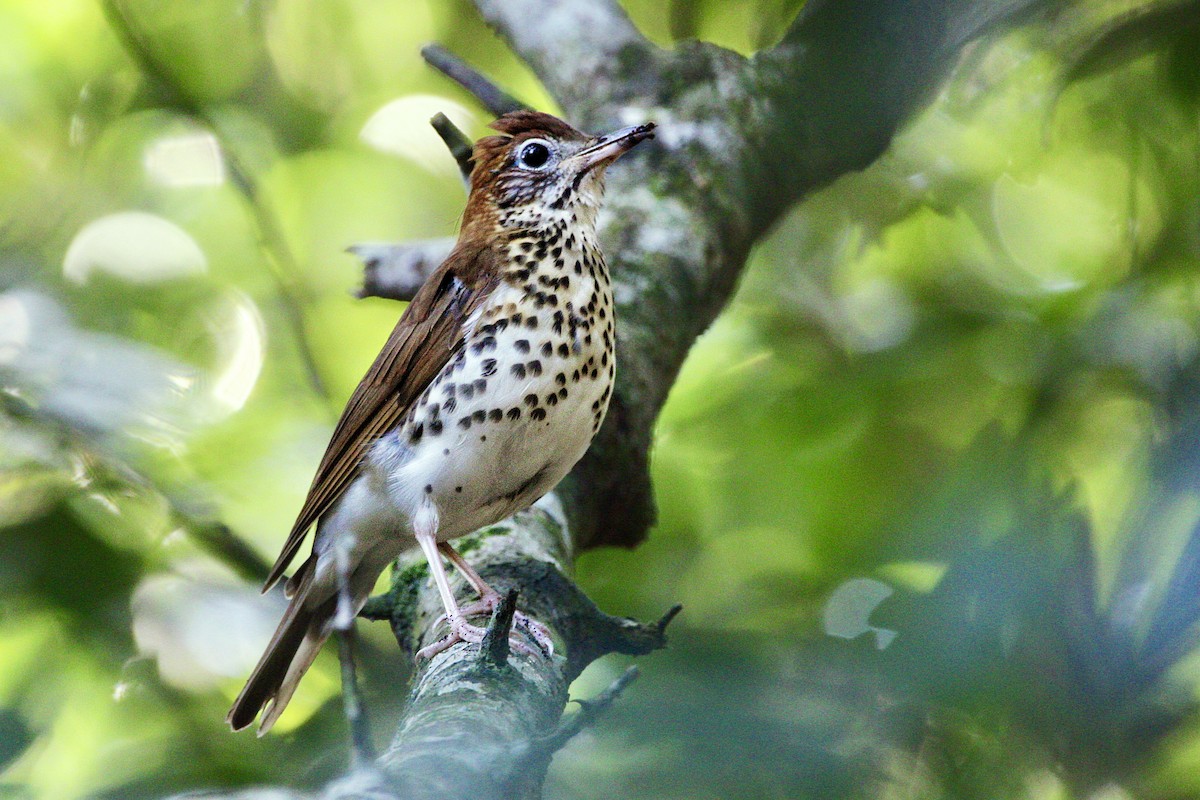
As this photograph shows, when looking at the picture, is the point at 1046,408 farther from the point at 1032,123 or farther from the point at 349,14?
the point at 349,14

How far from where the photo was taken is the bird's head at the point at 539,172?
3.70 m

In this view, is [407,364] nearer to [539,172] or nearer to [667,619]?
[539,172]

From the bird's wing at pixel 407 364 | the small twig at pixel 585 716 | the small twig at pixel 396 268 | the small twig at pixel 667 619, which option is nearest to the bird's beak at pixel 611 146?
the bird's wing at pixel 407 364

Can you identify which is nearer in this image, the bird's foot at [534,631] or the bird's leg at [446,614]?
the bird's foot at [534,631]

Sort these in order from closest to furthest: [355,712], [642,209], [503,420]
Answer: [355,712]
[503,420]
[642,209]

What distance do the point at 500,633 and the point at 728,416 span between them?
230cm

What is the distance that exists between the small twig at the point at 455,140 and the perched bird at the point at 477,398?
0.37 metres

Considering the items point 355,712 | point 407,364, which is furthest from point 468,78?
point 355,712

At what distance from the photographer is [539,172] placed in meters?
3.79

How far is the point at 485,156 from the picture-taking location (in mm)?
3955

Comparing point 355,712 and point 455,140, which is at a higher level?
point 455,140

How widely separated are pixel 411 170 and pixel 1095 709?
516 centimetres

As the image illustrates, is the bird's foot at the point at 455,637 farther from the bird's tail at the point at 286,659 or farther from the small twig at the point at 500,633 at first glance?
the bird's tail at the point at 286,659

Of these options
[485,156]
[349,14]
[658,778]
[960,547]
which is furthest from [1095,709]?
[349,14]
